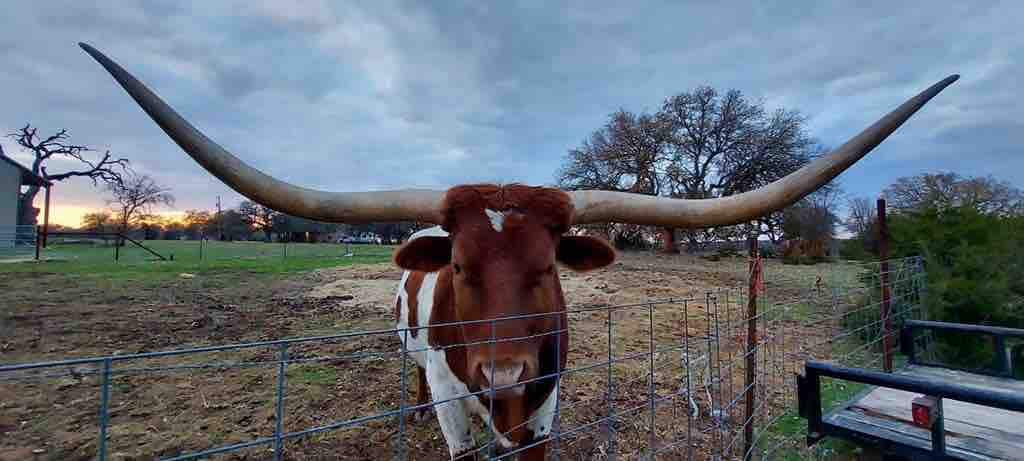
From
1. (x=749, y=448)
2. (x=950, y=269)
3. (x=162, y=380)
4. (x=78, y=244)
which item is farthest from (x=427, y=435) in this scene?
(x=78, y=244)

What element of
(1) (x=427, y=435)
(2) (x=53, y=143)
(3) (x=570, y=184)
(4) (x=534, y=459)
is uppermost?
(2) (x=53, y=143)

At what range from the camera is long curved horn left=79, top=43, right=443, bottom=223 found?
1809 mm

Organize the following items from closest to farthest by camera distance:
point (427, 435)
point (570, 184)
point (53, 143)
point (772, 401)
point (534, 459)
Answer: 1. point (534, 459)
2. point (427, 435)
3. point (772, 401)
4. point (570, 184)
5. point (53, 143)

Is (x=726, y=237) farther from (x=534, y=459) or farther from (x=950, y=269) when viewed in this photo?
(x=534, y=459)

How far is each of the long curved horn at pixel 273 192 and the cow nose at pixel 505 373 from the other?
941 mm

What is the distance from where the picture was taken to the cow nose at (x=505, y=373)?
197 centimetres

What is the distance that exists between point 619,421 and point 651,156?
22696 mm

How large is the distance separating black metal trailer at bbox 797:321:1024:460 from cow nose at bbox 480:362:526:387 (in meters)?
1.99

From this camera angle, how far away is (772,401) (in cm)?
460

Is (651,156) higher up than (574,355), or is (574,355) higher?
(651,156)

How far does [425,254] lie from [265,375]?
3.62m

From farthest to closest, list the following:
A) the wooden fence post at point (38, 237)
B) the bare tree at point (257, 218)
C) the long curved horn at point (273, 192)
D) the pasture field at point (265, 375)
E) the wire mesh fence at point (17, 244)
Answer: the bare tree at point (257, 218) < the wire mesh fence at point (17, 244) < the wooden fence post at point (38, 237) < the pasture field at point (265, 375) < the long curved horn at point (273, 192)

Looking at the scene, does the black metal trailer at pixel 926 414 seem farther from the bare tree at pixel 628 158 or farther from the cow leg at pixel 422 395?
the bare tree at pixel 628 158

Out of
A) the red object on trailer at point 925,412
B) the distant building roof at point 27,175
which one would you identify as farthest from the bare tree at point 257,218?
the red object on trailer at point 925,412
